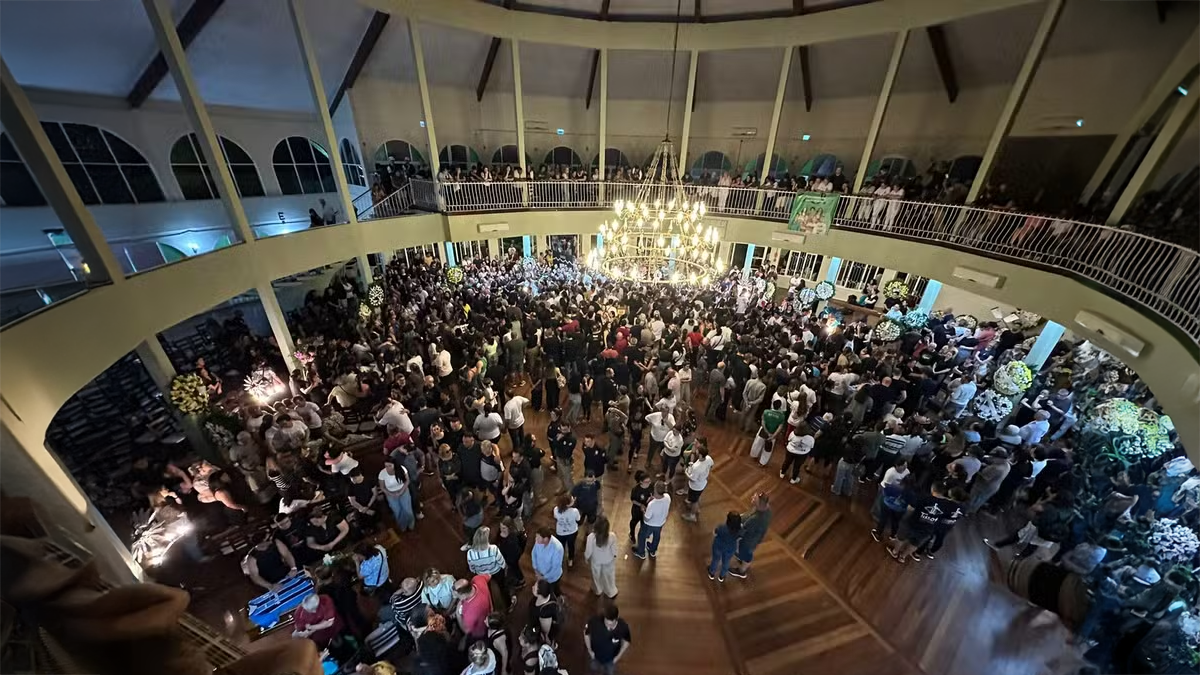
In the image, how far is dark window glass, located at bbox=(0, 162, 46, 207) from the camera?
8875 millimetres

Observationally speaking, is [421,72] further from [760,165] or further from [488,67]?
[760,165]

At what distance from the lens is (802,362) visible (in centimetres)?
836

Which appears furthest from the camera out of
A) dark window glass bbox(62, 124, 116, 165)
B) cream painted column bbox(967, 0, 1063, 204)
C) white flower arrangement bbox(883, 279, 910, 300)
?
white flower arrangement bbox(883, 279, 910, 300)

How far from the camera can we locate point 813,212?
480 inches

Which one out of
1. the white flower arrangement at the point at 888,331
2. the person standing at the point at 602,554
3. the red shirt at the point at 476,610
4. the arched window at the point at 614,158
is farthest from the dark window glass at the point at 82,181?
the white flower arrangement at the point at 888,331

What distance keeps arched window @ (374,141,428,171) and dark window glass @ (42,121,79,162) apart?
6.47m

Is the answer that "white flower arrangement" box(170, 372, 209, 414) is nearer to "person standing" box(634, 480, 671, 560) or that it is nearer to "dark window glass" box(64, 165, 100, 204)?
"person standing" box(634, 480, 671, 560)

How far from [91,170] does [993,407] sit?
18386mm

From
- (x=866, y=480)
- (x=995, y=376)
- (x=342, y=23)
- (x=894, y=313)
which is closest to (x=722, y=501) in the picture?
(x=866, y=480)

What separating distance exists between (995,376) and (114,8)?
16847 millimetres

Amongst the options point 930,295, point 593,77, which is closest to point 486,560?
point 930,295

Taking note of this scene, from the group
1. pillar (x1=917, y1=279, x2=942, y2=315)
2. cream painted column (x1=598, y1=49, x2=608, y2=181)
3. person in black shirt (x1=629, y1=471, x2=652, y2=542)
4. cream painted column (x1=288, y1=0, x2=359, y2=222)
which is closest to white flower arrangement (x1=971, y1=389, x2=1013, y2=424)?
person in black shirt (x1=629, y1=471, x2=652, y2=542)

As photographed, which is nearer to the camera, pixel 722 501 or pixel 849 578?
pixel 849 578

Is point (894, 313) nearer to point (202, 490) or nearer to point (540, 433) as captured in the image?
point (540, 433)
